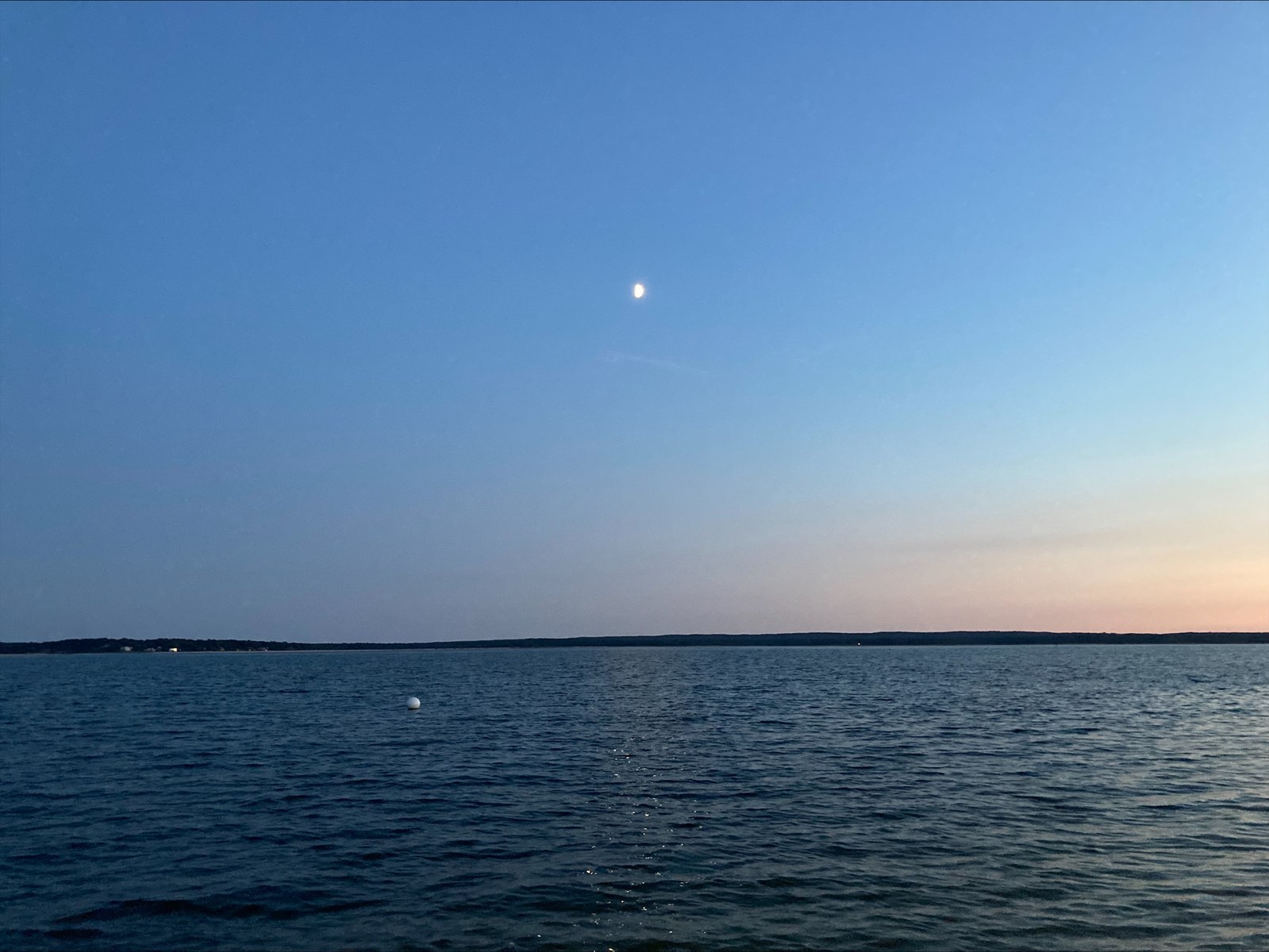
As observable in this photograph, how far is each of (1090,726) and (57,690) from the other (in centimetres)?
12140

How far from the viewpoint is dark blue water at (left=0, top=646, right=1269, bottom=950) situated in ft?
63.9

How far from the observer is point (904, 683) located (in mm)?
111750

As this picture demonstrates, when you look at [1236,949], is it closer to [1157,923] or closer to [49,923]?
[1157,923]

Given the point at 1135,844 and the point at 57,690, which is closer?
the point at 1135,844

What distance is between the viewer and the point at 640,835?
2752 centimetres

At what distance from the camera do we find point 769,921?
1959 centimetres

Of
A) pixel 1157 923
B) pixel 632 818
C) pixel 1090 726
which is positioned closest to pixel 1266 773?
pixel 1090 726

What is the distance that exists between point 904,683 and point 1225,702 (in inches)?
1552

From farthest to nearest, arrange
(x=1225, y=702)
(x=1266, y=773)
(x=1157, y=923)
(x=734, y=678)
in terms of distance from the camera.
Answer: (x=734, y=678)
(x=1225, y=702)
(x=1266, y=773)
(x=1157, y=923)

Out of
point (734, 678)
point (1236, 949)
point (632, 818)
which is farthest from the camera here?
point (734, 678)

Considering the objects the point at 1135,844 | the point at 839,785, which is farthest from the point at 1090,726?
the point at 1135,844

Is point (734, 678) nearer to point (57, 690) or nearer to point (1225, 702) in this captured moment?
point (1225, 702)

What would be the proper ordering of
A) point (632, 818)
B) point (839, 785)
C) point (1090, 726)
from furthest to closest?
1. point (1090, 726)
2. point (839, 785)
3. point (632, 818)

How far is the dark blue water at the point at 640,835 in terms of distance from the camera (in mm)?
19484
